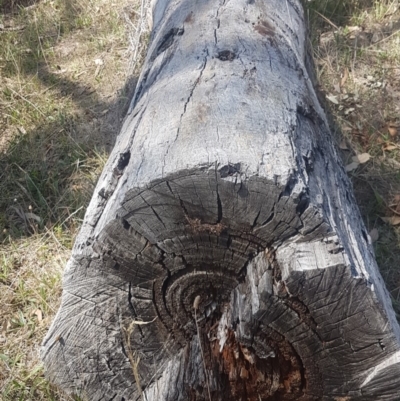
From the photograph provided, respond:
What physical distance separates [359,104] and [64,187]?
224 centimetres

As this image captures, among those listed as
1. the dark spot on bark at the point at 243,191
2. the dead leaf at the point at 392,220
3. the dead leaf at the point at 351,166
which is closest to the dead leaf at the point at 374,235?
the dead leaf at the point at 392,220

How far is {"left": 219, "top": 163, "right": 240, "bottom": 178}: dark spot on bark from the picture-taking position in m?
1.82

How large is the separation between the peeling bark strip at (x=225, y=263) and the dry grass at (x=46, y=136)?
55cm

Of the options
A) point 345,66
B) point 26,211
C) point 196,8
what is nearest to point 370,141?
point 345,66

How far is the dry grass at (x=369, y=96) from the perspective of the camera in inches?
133

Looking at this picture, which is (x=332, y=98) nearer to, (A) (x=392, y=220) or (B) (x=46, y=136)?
(A) (x=392, y=220)

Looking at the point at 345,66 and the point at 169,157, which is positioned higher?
the point at 169,157

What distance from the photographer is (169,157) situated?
1930 mm

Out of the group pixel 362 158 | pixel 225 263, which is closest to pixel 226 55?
pixel 225 263

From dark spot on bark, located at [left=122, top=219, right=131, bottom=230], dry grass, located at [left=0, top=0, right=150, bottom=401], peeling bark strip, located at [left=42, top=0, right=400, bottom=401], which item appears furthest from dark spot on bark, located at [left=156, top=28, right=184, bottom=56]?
dark spot on bark, located at [left=122, top=219, right=131, bottom=230]

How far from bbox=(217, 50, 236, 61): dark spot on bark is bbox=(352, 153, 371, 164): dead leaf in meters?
1.56

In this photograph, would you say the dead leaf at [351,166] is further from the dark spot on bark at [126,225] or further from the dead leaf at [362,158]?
the dark spot on bark at [126,225]

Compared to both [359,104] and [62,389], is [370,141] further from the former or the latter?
[62,389]

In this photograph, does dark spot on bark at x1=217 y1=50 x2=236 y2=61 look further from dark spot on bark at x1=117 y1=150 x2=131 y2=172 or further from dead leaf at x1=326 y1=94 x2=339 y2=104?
dead leaf at x1=326 y1=94 x2=339 y2=104
